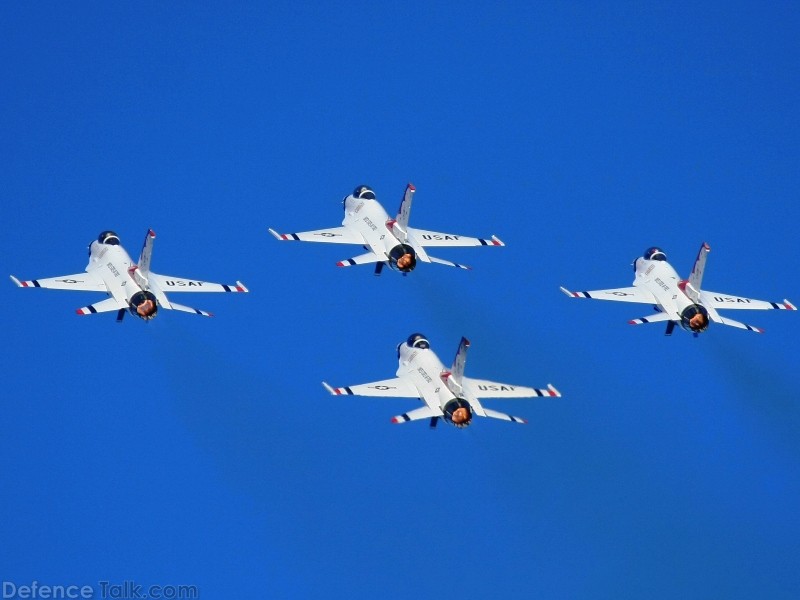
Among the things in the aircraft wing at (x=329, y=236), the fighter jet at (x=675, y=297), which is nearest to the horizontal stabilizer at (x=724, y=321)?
the fighter jet at (x=675, y=297)

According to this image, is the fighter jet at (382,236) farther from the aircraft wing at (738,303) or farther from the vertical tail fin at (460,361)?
the aircraft wing at (738,303)

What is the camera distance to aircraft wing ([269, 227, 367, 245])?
94.7 m

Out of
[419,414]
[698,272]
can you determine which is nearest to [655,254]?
[698,272]

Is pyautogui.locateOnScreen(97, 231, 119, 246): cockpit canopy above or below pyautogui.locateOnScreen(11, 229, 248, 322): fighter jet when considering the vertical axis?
above

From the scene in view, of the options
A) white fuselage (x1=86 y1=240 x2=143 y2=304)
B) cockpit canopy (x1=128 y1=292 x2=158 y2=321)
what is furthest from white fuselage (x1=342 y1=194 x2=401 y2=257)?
cockpit canopy (x1=128 y1=292 x2=158 y2=321)

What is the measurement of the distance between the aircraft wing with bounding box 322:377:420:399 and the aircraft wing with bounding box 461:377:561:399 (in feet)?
6.63

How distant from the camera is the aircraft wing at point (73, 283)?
3625 inches

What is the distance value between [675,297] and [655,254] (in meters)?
3.92

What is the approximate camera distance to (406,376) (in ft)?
303

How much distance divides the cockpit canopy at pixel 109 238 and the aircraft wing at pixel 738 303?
2116 cm

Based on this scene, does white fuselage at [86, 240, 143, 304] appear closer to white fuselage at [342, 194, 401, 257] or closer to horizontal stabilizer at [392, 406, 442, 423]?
white fuselage at [342, 194, 401, 257]

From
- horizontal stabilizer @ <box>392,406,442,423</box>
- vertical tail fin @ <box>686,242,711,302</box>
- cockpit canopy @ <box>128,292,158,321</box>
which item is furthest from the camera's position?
vertical tail fin @ <box>686,242,711,302</box>

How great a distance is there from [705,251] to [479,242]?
9.02 m

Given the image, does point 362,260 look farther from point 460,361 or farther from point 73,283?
point 73,283
